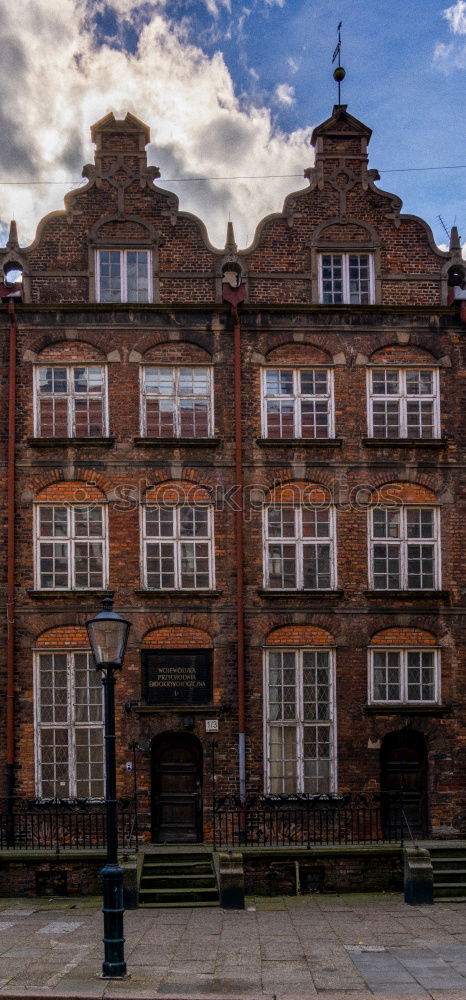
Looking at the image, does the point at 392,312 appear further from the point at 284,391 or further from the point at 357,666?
the point at 357,666

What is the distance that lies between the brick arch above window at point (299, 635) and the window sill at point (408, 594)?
4.01 feet

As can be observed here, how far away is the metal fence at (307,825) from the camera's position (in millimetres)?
20516

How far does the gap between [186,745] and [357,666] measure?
12.5 ft

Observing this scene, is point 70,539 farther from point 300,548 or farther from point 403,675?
point 403,675

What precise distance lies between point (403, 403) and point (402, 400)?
0.23 feet

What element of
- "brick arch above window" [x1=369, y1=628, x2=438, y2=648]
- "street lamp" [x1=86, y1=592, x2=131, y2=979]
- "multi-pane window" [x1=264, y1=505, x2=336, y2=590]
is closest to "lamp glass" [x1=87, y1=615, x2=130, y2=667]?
"street lamp" [x1=86, y1=592, x2=131, y2=979]

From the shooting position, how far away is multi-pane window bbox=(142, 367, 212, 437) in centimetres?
2247

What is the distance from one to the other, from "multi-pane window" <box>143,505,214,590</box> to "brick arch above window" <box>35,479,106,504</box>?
106 centimetres

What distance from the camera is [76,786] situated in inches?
842

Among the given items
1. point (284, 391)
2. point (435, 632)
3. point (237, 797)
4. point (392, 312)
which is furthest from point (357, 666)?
point (392, 312)

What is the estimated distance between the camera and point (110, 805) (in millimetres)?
13328

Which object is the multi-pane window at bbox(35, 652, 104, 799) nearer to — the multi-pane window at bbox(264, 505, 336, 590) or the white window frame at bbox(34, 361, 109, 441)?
the multi-pane window at bbox(264, 505, 336, 590)

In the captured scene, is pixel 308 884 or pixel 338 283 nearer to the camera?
pixel 308 884

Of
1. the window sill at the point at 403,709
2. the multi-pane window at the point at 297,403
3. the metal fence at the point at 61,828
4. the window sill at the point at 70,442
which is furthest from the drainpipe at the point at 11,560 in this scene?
the window sill at the point at 403,709
